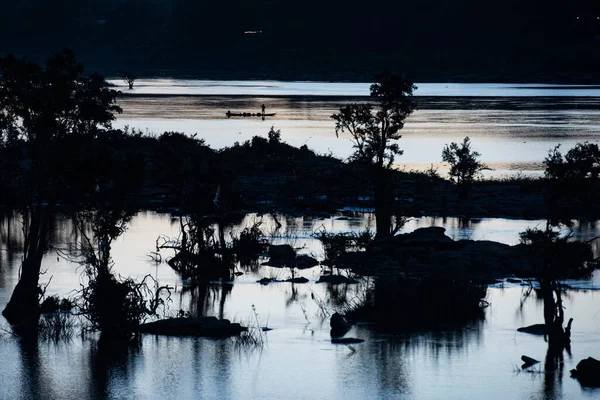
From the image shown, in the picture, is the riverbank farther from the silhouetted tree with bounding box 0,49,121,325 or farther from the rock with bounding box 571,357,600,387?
the rock with bounding box 571,357,600,387

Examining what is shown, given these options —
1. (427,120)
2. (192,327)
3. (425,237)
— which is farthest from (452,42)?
(192,327)

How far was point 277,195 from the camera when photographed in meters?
47.2

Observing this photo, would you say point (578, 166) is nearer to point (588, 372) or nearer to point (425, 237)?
point (588, 372)

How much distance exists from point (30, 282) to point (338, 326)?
6.55 m

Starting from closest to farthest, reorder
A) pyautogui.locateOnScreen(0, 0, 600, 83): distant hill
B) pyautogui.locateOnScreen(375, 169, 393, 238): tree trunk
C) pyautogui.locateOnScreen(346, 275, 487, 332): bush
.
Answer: pyautogui.locateOnScreen(346, 275, 487, 332): bush
pyautogui.locateOnScreen(375, 169, 393, 238): tree trunk
pyautogui.locateOnScreen(0, 0, 600, 83): distant hill

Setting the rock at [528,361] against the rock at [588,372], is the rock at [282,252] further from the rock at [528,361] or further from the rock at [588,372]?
the rock at [588,372]

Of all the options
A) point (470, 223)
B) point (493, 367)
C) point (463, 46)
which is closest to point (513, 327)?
point (493, 367)

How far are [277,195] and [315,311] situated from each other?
21.3 meters

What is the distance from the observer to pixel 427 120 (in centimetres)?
10388

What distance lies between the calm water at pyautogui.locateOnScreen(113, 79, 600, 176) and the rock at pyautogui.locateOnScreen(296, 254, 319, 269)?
46.7ft

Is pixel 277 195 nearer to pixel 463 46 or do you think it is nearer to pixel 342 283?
pixel 342 283

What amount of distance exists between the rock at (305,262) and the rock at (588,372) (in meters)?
12.8

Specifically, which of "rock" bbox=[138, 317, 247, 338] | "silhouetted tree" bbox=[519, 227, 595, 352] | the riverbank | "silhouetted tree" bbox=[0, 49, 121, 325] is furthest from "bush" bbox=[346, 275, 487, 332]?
the riverbank

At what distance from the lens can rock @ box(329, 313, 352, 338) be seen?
926 inches
